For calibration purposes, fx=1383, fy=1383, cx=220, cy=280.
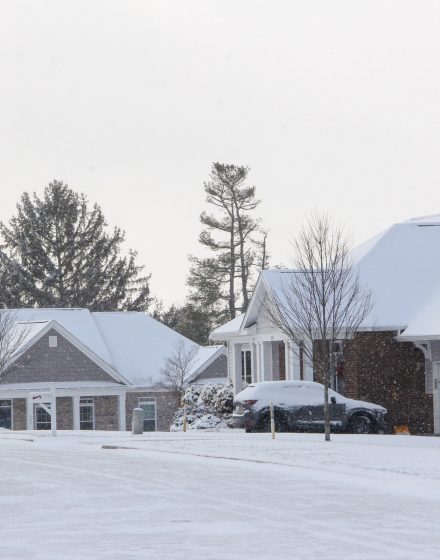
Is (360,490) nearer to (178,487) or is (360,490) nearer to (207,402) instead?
(178,487)

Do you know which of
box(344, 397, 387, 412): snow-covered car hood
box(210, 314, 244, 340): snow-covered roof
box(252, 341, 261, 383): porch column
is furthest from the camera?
box(210, 314, 244, 340): snow-covered roof

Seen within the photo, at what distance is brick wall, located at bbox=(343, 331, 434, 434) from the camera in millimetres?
43000

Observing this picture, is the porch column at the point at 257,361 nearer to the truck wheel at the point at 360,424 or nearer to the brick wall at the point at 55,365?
the truck wheel at the point at 360,424

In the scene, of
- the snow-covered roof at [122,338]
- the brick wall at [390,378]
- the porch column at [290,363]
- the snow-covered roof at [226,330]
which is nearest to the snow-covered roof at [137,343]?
the snow-covered roof at [122,338]

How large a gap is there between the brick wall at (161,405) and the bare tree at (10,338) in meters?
5.84

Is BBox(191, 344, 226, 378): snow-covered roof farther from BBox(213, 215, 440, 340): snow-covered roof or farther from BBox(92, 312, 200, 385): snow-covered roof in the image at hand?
BBox(213, 215, 440, 340): snow-covered roof

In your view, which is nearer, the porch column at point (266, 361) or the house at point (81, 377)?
the porch column at point (266, 361)

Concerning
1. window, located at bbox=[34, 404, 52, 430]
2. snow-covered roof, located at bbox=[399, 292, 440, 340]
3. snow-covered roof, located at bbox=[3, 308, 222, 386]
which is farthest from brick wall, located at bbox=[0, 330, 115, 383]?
snow-covered roof, located at bbox=[399, 292, 440, 340]

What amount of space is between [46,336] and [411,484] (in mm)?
44280

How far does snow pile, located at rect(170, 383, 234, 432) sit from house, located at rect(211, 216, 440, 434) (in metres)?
1.36

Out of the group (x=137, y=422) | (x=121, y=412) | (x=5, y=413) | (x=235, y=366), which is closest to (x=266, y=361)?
(x=235, y=366)

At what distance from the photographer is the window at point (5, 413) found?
2410 inches

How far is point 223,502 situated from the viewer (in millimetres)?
17594

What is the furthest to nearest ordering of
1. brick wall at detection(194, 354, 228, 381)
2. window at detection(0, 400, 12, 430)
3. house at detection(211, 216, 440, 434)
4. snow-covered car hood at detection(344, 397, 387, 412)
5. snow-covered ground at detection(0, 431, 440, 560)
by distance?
brick wall at detection(194, 354, 228, 381) → window at detection(0, 400, 12, 430) → house at detection(211, 216, 440, 434) → snow-covered car hood at detection(344, 397, 387, 412) → snow-covered ground at detection(0, 431, 440, 560)
